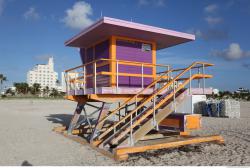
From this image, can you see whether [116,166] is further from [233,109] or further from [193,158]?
[233,109]

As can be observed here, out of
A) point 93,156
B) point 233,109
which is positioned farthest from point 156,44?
point 233,109

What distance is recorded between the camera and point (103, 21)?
947 centimetres

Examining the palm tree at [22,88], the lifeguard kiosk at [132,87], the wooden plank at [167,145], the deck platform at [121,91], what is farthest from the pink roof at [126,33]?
the palm tree at [22,88]

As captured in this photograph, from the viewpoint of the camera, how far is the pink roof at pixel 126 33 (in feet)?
32.5

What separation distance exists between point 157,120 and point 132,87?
2917mm

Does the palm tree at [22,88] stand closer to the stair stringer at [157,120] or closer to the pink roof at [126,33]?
the pink roof at [126,33]

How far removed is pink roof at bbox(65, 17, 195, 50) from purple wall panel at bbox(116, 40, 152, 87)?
0.38 meters

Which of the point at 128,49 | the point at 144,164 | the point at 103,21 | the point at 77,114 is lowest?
the point at 144,164

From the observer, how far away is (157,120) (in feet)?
28.0

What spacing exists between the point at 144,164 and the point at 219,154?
2599 millimetres

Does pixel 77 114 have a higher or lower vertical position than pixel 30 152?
higher

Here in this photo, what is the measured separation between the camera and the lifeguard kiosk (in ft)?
28.9

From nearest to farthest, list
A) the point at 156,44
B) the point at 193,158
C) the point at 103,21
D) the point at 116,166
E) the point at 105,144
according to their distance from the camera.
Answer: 1. the point at 116,166
2. the point at 193,158
3. the point at 105,144
4. the point at 103,21
5. the point at 156,44

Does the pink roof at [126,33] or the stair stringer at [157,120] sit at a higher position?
the pink roof at [126,33]
